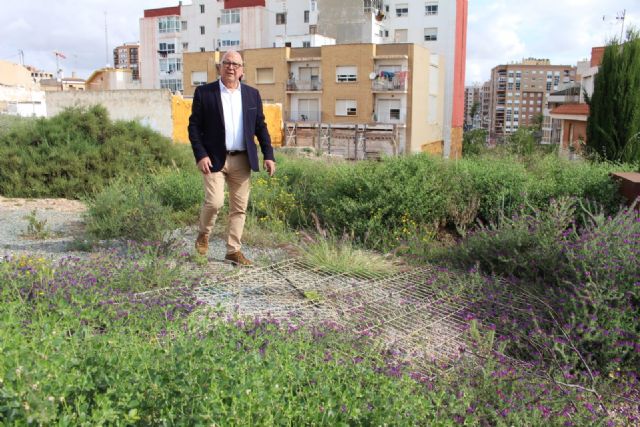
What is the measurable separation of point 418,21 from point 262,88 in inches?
661

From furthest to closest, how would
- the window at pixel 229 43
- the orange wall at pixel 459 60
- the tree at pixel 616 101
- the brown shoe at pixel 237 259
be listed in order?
the window at pixel 229 43 → the orange wall at pixel 459 60 → the tree at pixel 616 101 → the brown shoe at pixel 237 259

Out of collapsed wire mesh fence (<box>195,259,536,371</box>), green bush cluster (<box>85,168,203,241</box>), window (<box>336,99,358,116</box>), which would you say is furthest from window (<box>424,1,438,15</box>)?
collapsed wire mesh fence (<box>195,259,536,371</box>)

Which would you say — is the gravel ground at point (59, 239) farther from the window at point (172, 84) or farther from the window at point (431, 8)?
the window at point (172, 84)

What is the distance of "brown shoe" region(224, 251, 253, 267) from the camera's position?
228 inches

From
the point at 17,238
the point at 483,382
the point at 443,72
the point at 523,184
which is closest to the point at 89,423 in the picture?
the point at 483,382

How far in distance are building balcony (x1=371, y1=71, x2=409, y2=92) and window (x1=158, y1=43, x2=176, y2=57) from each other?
28.9 metres

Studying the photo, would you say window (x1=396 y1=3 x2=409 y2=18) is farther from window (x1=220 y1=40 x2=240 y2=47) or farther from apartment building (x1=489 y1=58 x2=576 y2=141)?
apartment building (x1=489 y1=58 x2=576 y2=141)

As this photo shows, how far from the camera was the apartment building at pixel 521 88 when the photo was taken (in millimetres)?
164125

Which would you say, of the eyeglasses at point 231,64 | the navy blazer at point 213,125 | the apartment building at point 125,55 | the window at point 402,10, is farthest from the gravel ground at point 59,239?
the apartment building at point 125,55

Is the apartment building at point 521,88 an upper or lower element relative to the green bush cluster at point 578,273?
upper

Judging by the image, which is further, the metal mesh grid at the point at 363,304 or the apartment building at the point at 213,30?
the apartment building at the point at 213,30

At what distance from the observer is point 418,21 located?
57.8 metres

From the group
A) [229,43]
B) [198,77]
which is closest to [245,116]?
[198,77]

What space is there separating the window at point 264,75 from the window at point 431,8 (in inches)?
641
